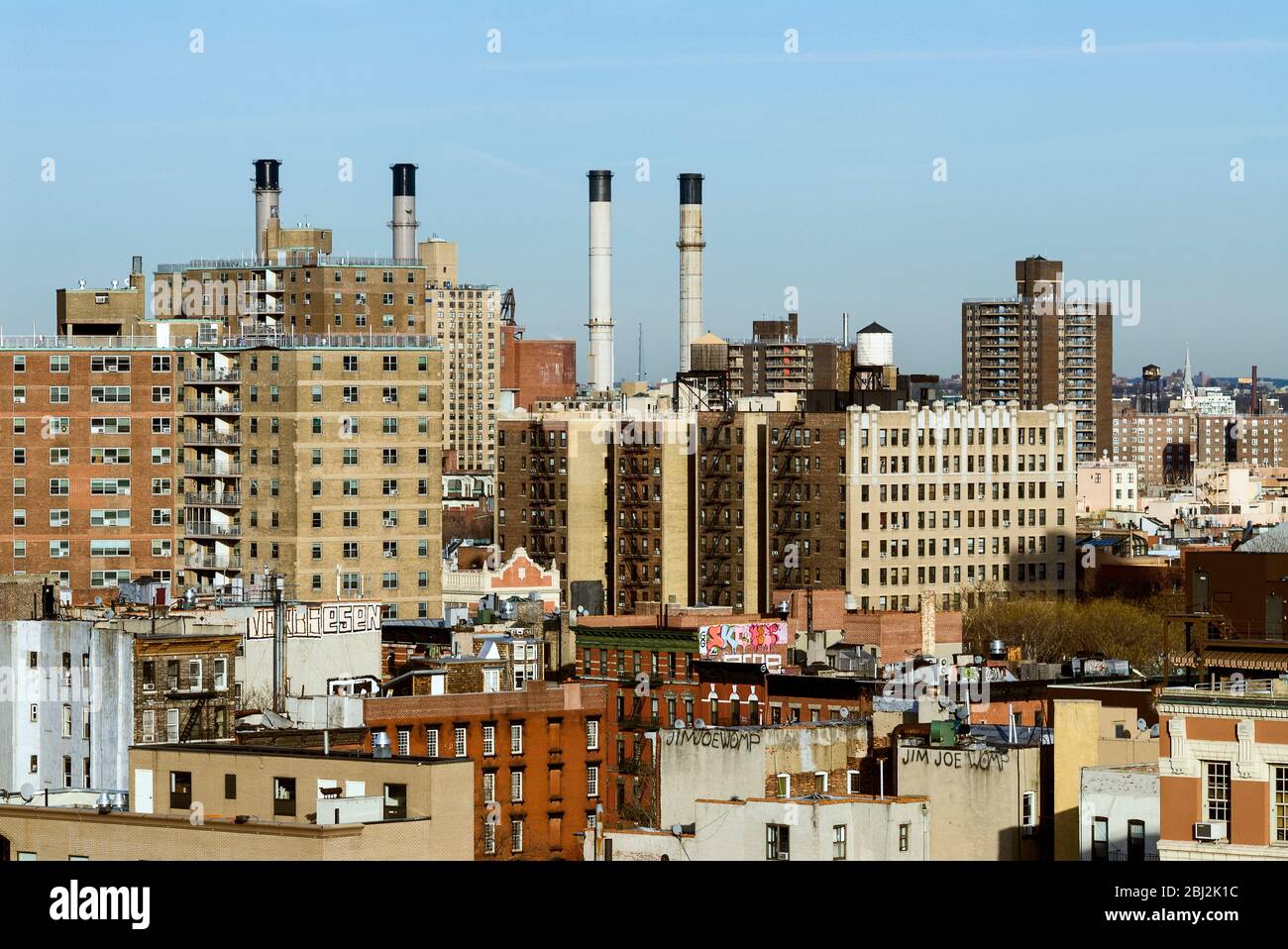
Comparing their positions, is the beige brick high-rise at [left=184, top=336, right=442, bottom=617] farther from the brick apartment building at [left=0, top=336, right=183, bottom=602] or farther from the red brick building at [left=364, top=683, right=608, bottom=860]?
the red brick building at [left=364, top=683, right=608, bottom=860]

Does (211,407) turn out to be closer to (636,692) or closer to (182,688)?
(636,692)

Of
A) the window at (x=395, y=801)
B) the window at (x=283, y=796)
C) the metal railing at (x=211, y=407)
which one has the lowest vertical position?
the window at (x=283, y=796)

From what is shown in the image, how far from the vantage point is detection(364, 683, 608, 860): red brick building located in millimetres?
77812

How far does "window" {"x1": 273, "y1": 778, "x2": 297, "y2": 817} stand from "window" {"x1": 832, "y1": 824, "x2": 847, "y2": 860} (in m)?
9.64

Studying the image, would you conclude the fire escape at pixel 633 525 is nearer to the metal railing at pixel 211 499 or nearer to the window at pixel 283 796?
the metal railing at pixel 211 499

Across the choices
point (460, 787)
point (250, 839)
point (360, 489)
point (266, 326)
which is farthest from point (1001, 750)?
point (266, 326)

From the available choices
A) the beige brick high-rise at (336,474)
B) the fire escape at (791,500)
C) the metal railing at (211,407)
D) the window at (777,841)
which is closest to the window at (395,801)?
the window at (777,841)

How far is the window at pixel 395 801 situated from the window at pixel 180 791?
6.70 m

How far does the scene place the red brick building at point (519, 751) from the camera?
77812mm

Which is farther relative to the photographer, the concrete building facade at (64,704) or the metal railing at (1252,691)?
the concrete building facade at (64,704)

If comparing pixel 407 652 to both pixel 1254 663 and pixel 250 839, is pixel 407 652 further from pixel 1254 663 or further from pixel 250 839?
pixel 250 839

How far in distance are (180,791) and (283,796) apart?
135 inches

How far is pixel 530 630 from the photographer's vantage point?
102000 mm

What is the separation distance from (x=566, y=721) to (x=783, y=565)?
102 m
